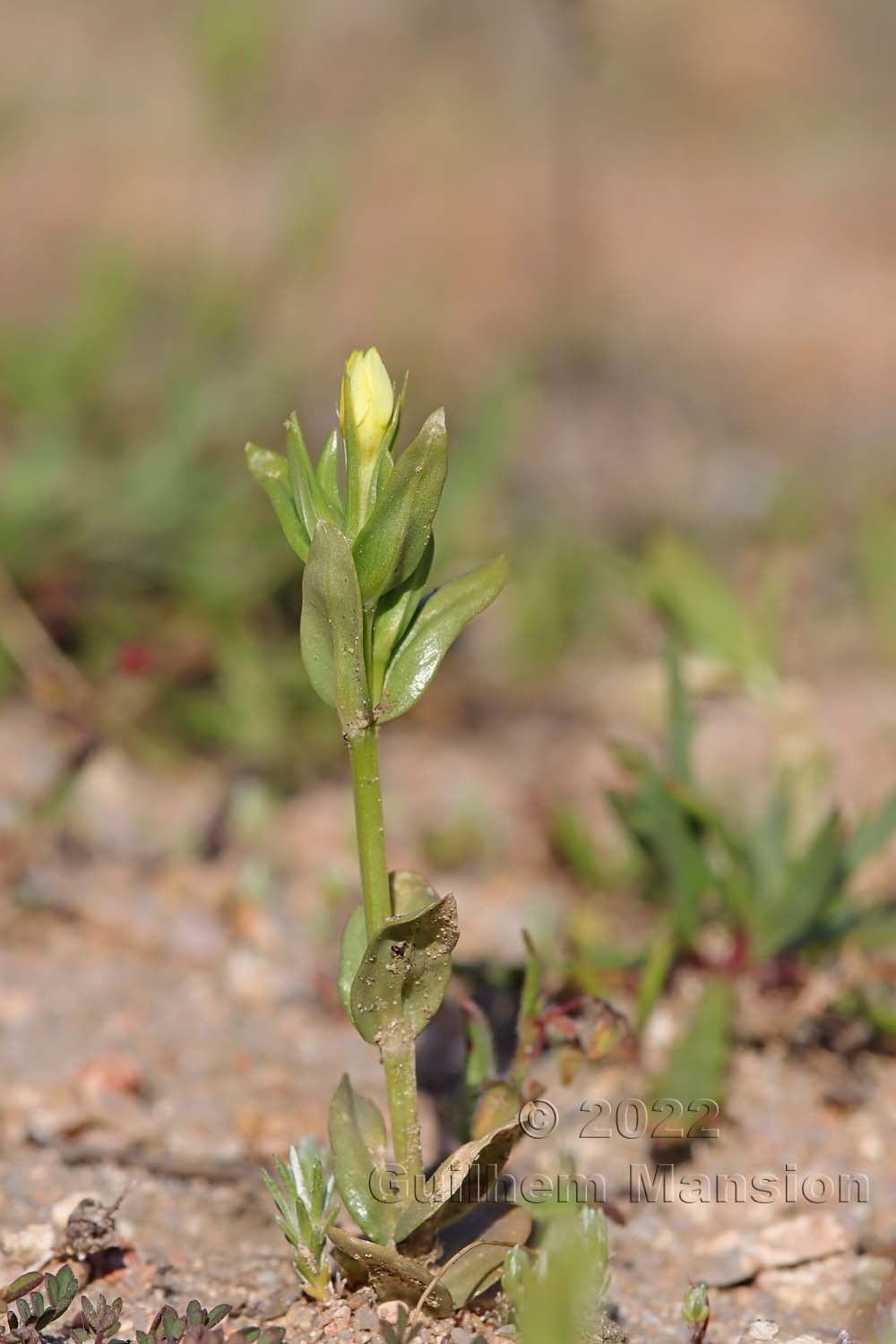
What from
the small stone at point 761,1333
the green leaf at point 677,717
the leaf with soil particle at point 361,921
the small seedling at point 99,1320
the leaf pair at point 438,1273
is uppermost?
the green leaf at point 677,717

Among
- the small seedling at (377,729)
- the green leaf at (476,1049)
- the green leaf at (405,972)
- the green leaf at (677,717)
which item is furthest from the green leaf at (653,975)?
the green leaf at (405,972)

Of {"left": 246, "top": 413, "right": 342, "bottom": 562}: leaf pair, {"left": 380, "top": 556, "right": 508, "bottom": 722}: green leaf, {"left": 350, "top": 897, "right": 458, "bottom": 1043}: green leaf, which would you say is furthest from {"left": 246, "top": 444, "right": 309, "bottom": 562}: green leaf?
{"left": 350, "top": 897, "right": 458, "bottom": 1043}: green leaf

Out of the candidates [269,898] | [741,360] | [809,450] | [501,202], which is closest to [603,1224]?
[269,898]

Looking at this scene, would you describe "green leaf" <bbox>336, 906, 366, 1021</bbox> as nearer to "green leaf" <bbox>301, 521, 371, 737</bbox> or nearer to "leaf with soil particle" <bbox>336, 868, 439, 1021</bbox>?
"leaf with soil particle" <bbox>336, 868, 439, 1021</bbox>

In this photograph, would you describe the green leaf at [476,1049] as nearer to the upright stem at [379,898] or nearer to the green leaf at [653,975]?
the upright stem at [379,898]

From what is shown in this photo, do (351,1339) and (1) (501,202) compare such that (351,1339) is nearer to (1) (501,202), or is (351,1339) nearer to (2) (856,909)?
(2) (856,909)
